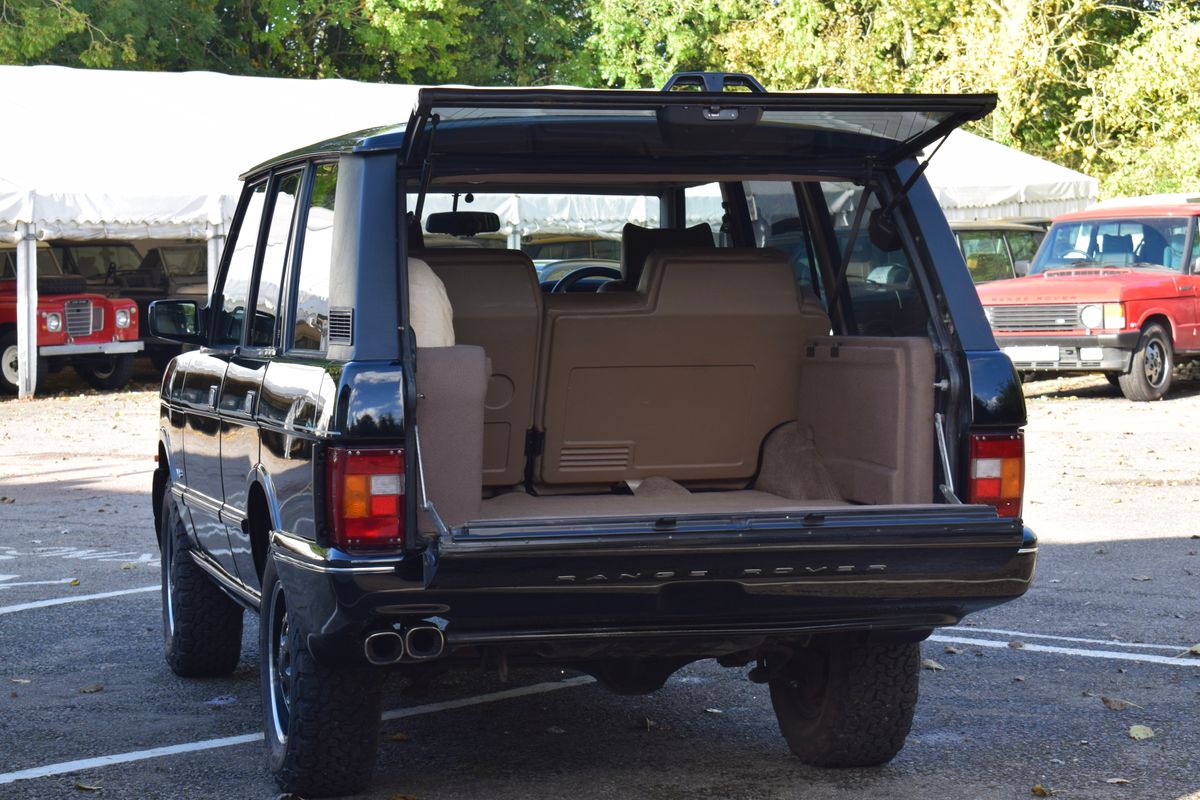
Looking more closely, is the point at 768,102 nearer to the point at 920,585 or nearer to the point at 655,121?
the point at 655,121

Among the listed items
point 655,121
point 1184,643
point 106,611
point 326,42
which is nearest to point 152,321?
point 106,611

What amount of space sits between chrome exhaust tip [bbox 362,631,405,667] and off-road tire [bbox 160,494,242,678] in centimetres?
237

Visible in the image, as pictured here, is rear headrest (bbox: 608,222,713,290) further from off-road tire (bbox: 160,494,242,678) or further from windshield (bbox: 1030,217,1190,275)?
windshield (bbox: 1030,217,1190,275)

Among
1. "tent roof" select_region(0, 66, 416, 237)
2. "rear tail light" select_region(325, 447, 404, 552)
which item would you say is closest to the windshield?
"tent roof" select_region(0, 66, 416, 237)

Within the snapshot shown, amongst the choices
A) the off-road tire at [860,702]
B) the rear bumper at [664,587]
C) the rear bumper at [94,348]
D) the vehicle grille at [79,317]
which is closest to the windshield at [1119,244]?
the rear bumper at [94,348]

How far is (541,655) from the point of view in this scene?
4738 millimetres

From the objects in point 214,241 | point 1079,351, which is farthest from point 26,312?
point 1079,351

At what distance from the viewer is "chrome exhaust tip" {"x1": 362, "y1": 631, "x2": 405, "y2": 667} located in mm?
4426

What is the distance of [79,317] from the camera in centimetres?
2259

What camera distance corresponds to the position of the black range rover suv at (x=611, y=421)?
4.44 metres

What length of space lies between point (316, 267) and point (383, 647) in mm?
1156

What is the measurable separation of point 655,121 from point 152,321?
2.71 metres

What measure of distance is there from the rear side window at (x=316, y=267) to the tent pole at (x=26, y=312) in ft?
57.0

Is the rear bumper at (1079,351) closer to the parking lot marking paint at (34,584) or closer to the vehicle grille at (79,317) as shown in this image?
the vehicle grille at (79,317)
